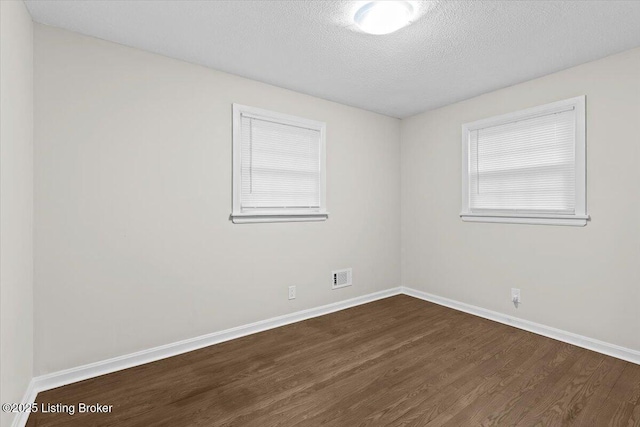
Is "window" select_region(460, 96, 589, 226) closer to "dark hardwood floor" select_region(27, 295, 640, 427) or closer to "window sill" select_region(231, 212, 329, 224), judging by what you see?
"dark hardwood floor" select_region(27, 295, 640, 427)

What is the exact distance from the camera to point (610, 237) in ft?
8.93

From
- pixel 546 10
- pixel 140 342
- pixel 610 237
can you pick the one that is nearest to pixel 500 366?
pixel 610 237

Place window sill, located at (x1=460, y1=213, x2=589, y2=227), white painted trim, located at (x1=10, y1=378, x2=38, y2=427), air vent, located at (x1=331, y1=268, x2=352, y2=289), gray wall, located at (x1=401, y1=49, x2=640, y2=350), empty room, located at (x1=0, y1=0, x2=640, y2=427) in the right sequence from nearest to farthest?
white painted trim, located at (x1=10, y1=378, x2=38, y2=427)
empty room, located at (x1=0, y1=0, x2=640, y2=427)
gray wall, located at (x1=401, y1=49, x2=640, y2=350)
window sill, located at (x1=460, y1=213, x2=589, y2=227)
air vent, located at (x1=331, y1=268, x2=352, y2=289)

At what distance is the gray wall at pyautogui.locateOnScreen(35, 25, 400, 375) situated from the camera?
2264mm

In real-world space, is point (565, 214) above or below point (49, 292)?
above

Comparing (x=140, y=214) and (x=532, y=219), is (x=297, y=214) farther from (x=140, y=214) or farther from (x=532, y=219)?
(x=532, y=219)

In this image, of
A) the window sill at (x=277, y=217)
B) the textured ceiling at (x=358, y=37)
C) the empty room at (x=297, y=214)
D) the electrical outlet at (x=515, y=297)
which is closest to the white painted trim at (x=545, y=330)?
the empty room at (x=297, y=214)

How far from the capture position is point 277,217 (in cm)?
338

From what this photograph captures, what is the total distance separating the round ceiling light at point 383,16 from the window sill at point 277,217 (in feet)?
6.20

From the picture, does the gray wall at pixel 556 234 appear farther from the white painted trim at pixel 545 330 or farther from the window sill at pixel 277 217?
the window sill at pixel 277 217

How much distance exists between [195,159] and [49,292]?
56.5 inches

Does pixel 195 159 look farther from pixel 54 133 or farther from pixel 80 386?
pixel 80 386

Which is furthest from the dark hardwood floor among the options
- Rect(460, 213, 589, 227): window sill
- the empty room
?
Rect(460, 213, 589, 227): window sill

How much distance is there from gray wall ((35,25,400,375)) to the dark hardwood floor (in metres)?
0.36
